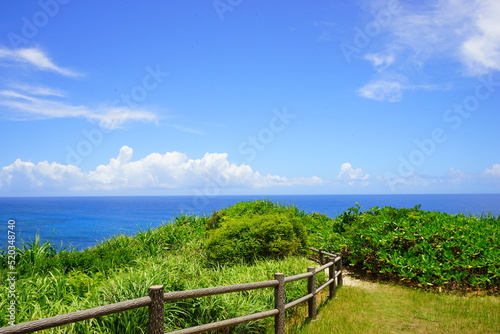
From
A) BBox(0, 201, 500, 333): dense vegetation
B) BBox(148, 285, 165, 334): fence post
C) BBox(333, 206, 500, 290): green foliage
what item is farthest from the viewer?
BBox(333, 206, 500, 290): green foliage

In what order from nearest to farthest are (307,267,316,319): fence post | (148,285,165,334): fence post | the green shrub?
(148,285,165,334): fence post < (307,267,316,319): fence post < the green shrub

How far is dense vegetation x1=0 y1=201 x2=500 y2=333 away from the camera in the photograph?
662 centimetres

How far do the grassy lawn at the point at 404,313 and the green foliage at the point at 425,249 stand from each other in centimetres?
66

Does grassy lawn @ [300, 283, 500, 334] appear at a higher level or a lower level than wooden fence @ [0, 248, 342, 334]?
lower

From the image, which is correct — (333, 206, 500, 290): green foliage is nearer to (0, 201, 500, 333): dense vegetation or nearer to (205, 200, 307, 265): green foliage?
(0, 201, 500, 333): dense vegetation

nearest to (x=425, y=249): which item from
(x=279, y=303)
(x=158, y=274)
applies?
(x=279, y=303)

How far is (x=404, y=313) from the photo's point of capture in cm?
848

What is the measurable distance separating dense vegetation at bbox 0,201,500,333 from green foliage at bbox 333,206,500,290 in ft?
0.10

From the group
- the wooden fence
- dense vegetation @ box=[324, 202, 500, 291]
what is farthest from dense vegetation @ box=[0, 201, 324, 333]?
→ dense vegetation @ box=[324, 202, 500, 291]

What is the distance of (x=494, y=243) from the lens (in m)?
10.9

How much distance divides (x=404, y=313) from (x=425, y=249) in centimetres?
327

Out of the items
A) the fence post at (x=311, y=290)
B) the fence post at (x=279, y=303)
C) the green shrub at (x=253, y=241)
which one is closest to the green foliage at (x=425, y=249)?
the green shrub at (x=253, y=241)

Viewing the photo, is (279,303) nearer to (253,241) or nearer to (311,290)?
(311,290)

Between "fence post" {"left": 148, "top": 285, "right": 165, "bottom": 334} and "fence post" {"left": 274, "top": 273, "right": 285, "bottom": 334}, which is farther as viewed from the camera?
"fence post" {"left": 274, "top": 273, "right": 285, "bottom": 334}
